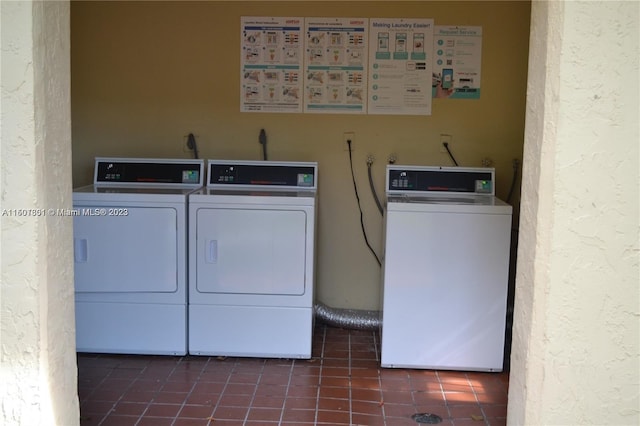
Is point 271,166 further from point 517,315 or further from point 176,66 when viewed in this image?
point 517,315

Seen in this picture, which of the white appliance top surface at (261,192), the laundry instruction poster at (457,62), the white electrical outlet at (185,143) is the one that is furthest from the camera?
the white electrical outlet at (185,143)

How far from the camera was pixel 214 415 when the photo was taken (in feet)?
9.32

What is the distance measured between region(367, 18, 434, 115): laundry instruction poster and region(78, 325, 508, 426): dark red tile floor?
176 centimetres

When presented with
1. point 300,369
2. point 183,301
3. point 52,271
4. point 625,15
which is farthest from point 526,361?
point 183,301

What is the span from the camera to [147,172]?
4043 mm

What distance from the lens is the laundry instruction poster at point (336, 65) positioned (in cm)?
409

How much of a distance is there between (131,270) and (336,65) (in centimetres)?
200

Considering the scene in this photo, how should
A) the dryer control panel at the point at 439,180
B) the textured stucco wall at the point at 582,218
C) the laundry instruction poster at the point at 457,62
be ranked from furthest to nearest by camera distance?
the laundry instruction poster at the point at 457,62 → the dryer control panel at the point at 439,180 → the textured stucco wall at the point at 582,218

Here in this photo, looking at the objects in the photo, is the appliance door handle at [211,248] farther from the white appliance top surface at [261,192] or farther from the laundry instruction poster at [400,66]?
the laundry instruction poster at [400,66]

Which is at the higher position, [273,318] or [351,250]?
[351,250]

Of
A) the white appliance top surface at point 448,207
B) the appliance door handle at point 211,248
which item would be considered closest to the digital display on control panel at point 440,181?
the white appliance top surface at point 448,207

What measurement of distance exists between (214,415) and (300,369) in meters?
0.74

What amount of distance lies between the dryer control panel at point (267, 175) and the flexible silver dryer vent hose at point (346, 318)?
0.91 metres

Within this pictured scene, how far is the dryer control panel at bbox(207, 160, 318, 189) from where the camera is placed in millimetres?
4008
